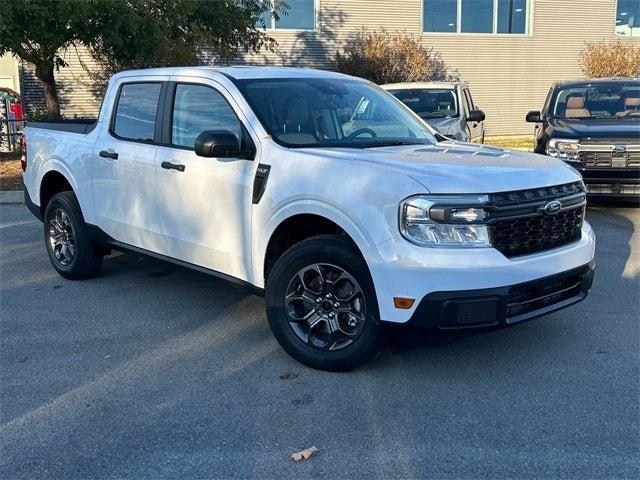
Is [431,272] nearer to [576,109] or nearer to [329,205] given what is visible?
[329,205]

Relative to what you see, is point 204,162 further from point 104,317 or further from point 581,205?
point 581,205

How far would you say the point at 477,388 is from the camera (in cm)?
401

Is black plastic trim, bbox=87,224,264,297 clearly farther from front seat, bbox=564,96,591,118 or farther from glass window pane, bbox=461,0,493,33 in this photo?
glass window pane, bbox=461,0,493,33

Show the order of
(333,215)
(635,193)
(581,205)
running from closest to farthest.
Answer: (333,215) → (581,205) → (635,193)

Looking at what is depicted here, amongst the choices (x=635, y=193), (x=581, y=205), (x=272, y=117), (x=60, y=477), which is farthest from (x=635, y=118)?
(x=60, y=477)

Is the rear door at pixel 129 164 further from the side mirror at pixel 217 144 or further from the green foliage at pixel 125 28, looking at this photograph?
the green foliage at pixel 125 28

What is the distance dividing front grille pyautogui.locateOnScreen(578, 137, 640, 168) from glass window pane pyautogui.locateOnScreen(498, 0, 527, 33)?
16691mm

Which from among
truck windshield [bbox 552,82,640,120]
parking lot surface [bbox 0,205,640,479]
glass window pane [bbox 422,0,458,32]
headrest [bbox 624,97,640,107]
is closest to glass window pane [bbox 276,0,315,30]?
glass window pane [bbox 422,0,458,32]

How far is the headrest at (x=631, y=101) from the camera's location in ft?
33.1

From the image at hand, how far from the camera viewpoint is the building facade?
2239 centimetres

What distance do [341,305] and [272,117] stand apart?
142cm

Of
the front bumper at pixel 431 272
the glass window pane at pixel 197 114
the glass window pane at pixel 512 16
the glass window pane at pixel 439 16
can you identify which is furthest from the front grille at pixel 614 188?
the glass window pane at pixel 512 16

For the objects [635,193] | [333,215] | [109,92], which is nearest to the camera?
[333,215]

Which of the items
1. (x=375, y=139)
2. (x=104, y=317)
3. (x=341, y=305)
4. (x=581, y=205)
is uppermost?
(x=375, y=139)
